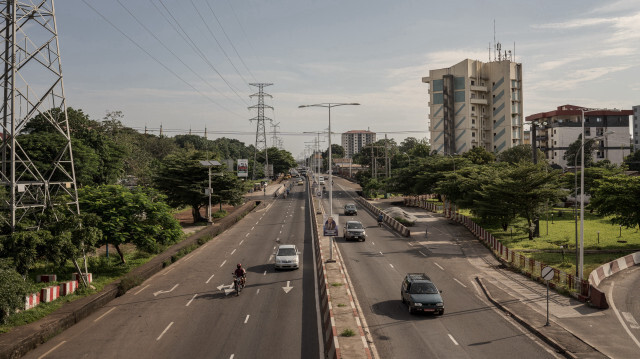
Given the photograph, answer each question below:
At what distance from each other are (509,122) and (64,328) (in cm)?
12746

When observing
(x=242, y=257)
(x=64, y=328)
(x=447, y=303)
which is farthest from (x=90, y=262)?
(x=447, y=303)

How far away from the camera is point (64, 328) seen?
→ 19359mm

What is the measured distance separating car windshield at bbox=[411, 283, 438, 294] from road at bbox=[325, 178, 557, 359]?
3.51ft

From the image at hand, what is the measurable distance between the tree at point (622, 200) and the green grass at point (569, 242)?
2.46 meters

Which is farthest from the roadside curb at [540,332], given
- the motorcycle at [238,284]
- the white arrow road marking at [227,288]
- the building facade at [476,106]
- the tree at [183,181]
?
the building facade at [476,106]

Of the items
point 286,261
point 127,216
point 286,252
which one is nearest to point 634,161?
point 286,252

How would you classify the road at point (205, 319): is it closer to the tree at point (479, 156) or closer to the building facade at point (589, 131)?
the tree at point (479, 156)

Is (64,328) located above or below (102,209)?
below

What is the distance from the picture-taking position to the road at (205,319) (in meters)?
16.7

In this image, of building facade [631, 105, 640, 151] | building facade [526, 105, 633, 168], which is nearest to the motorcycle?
building facade [526, 105, 633, 168]

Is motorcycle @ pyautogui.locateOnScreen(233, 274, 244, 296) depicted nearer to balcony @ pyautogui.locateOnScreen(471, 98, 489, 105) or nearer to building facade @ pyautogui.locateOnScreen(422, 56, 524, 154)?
building facade @ pyautogui.locateOnScreen(422, 56, 524, 154)

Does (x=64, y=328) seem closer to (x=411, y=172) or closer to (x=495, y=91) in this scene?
(x=411, y=172)

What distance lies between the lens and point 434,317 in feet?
68.1

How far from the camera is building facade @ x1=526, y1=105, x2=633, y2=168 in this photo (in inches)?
4892
